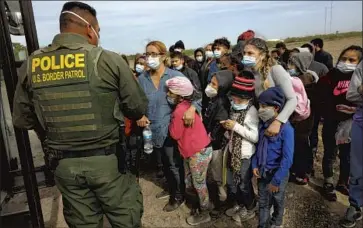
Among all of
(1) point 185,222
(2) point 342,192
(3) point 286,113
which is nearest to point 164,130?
(1) point 185,222

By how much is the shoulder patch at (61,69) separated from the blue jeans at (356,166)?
2.49 m

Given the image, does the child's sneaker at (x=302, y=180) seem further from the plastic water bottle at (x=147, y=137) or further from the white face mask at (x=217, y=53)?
the white face mask at (x=217, y=53)

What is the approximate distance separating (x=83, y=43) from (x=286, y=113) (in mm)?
1825

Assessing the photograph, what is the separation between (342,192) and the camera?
12.0 feet

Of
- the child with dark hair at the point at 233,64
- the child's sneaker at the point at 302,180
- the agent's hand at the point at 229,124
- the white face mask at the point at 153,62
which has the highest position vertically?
the white face mask at the point at 153,62

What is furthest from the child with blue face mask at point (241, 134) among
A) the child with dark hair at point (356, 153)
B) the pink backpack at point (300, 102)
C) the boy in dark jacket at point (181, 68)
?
the boy in dark jacket at point (181, 68)

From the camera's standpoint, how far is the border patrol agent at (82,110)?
2.04m

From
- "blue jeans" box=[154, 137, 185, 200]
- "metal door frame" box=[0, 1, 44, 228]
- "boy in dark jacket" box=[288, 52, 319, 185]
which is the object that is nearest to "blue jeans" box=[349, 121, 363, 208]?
"boy in dark jacket" box=[288, 52, 319, 185]

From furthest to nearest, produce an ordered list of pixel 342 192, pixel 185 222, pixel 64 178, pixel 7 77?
1. pixel 342 192
2. pixel 185 222
3. pixel 7 77
4. pixel 64 178

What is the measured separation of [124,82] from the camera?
2139 millimetres

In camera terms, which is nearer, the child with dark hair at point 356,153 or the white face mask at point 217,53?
the child with dark hair at point 356,153

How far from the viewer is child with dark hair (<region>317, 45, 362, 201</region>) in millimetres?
3230

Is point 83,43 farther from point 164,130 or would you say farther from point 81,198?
point 164,130

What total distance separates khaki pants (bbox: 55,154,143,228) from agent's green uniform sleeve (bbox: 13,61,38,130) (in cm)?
44
